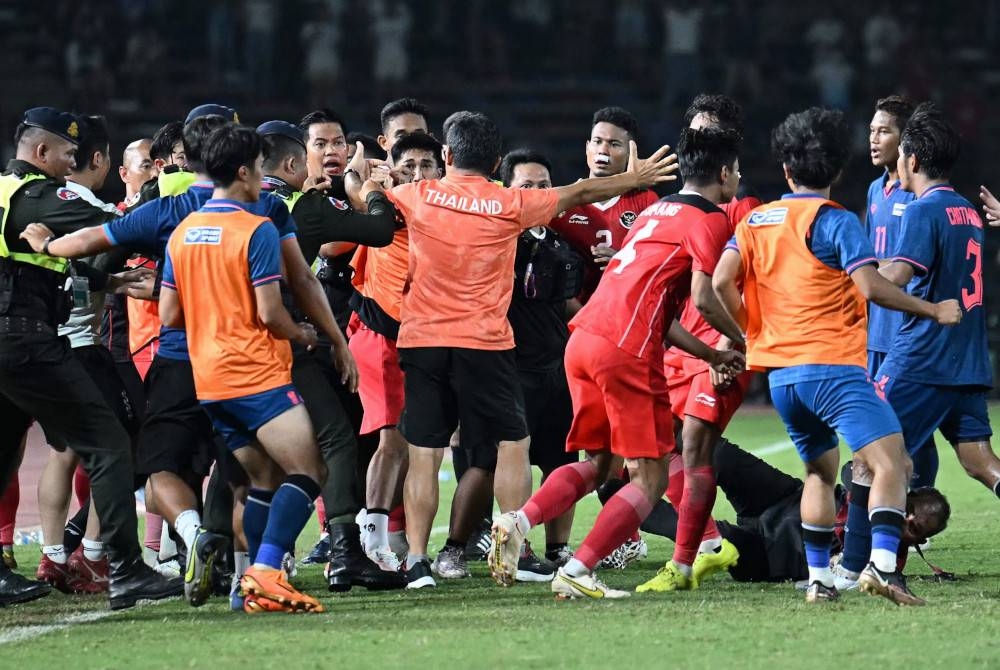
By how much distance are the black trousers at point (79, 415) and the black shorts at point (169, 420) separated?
0.28 metres

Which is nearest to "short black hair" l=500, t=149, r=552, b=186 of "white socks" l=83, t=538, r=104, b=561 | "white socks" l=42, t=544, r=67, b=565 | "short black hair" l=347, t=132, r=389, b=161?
"short black hair" l=347, t=132, r=389, b=161

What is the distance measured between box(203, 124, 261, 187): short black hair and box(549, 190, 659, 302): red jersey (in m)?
2.48

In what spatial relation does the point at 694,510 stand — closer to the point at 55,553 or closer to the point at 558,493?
the point at 558,493

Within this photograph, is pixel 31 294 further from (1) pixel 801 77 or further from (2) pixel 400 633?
(1) pixel 801 77

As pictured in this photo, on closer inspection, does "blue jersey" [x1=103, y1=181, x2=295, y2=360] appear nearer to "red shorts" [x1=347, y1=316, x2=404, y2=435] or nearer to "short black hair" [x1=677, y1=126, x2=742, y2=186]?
"red shorts" [x1=347, y1=316, x2=404, y2=435]

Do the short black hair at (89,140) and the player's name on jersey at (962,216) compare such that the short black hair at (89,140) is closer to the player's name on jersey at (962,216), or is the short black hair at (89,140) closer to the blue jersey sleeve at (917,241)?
the blue jersey sleeve at (917,241)

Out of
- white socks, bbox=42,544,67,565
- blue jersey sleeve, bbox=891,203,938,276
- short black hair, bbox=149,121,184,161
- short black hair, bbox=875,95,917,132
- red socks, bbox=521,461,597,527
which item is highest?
short black hair, bbox=875,95,917,132

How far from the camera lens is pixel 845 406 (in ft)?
21.9

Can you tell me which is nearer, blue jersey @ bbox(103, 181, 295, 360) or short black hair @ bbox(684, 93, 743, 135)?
blue jersey @ bbox(103, 181, 295, 360)

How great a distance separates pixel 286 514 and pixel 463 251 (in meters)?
1.66

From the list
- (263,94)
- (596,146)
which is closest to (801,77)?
(263,94)

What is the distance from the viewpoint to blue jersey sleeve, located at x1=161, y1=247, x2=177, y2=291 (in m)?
6.92

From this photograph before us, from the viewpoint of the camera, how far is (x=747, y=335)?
280 inches

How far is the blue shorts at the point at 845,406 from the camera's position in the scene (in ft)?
21.9
